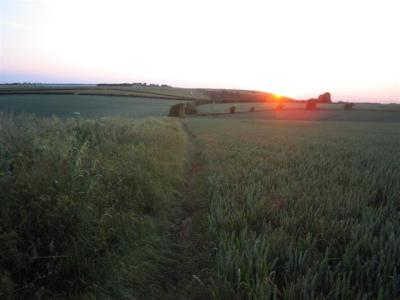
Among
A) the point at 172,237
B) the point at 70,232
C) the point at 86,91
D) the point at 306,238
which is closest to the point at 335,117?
the point at 172,237

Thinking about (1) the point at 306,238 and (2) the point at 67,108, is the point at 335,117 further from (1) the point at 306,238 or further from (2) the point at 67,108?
(1) the point at 306,238

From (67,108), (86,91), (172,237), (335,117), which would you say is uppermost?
(86,91)

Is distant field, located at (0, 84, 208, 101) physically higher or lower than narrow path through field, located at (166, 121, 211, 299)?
higher

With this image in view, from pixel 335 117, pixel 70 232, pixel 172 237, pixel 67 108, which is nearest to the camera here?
pixel 70 232

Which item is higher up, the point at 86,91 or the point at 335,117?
the point at 86,91

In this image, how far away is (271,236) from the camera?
386 cm

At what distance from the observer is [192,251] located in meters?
4.52

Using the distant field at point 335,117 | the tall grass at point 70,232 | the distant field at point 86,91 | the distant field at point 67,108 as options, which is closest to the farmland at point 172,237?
the tall grass at point 70,232

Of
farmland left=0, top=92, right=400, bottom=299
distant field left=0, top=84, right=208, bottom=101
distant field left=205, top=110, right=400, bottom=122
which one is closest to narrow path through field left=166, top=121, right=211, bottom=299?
farmland left=0, top=92, right=400, bottom=299

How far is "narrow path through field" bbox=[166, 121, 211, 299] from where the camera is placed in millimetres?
3480

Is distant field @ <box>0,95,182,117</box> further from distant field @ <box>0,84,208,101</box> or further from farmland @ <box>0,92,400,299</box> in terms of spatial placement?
farmland @ <box>0,92,400,299</box>

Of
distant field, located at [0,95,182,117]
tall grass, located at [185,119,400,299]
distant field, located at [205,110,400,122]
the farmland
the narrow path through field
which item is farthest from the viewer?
distant field, located at [205,110,400,122]

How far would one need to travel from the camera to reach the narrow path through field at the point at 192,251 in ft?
11.4

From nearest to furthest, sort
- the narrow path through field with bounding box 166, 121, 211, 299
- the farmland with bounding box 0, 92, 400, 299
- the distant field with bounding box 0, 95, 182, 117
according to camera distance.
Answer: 1. the farmland with bounding box 0, 92, 400, 299
2. the narrow path through field with bounding box 166, 121, 211, 299
3. the distant field with bounding box 0, 95, 182, 117
